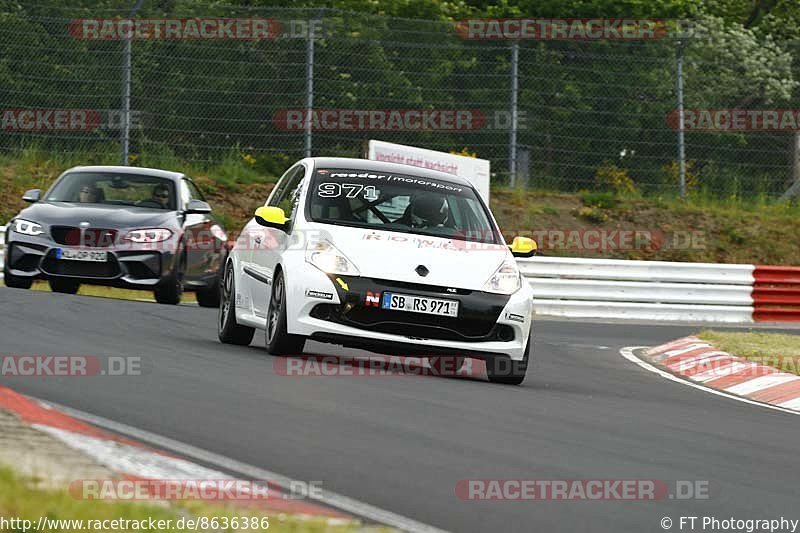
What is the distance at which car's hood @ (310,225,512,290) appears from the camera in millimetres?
10359

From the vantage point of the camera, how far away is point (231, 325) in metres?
12.2

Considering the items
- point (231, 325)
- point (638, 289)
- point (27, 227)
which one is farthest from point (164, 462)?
point (638, 289)

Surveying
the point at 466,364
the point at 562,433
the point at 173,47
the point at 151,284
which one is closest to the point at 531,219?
the point at 173,47

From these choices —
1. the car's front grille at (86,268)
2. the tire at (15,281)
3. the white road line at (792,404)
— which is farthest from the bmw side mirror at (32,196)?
the white road line at (792,404)

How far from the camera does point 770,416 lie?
33.0 ft

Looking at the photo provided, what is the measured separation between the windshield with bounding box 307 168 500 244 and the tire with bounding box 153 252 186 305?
4350 mm

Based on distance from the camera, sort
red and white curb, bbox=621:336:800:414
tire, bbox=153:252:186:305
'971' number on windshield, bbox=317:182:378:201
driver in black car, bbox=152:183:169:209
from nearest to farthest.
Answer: '971' number on windshield, bbox=317:182:378:201
red and white curb, bbox=621:336:800:414
tire, bbox=153:252:186:305
driver in black car, bbox=152:183:169:209

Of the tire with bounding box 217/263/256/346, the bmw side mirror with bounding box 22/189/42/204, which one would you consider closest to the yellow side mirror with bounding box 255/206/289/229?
the tire with bounding box 217/263/256/346

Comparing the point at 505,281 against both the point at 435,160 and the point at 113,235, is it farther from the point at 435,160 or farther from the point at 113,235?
the point at 435,160

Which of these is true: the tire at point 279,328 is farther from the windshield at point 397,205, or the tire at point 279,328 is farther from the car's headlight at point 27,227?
the car's headlight at point 27,227

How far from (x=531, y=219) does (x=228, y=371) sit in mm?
18285

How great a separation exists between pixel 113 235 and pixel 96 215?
33 centimetres

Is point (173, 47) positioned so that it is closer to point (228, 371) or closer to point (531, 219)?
point (531, 219)

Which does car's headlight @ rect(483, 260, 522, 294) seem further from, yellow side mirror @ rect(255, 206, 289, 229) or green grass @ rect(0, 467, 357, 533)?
green grass @ rect(0, 467, 357, 533)
